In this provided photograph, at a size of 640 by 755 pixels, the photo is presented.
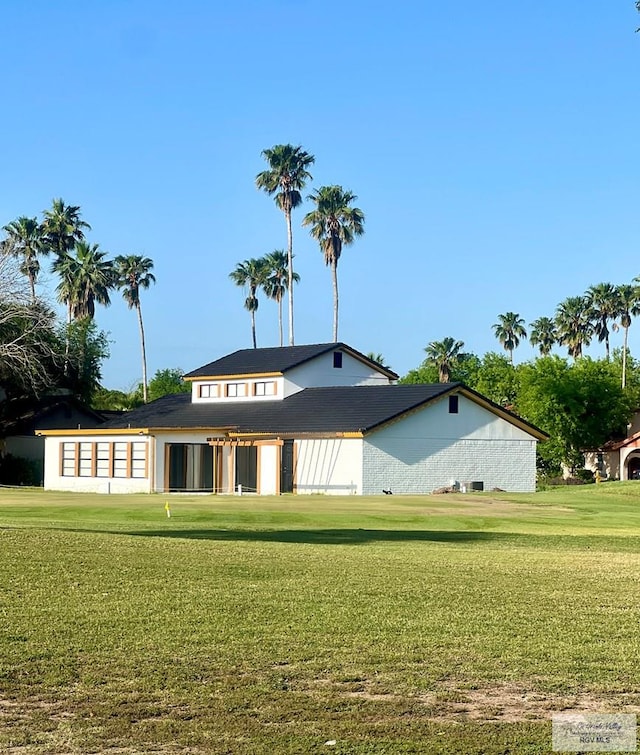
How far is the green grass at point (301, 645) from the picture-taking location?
8.15 meters

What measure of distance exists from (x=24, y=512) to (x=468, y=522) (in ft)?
39.8

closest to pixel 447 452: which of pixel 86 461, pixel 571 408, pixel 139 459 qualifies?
pixel 139 459

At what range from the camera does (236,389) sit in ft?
199

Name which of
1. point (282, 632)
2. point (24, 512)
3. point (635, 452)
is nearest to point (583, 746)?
point (282, 632)

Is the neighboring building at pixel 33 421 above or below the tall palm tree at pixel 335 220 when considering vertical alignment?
below

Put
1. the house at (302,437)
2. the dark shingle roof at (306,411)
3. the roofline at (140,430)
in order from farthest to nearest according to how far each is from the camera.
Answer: the roofline at (140,430), the dark shingle roof at (306,411), the house at (302,437)

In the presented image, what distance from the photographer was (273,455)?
172 feet

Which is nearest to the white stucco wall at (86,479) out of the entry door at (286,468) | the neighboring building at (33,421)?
the entry door at (286,468)

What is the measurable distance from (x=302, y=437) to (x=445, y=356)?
202 feet

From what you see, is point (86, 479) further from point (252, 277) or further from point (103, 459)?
point (252, 277)

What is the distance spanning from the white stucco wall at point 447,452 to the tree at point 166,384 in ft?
213

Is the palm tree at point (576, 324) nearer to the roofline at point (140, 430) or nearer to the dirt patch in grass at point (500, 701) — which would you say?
the roofline at point (140, 430)

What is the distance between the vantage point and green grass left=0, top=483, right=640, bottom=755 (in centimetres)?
815

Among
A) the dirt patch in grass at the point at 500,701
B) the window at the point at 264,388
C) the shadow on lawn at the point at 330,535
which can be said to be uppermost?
the window at the point at 264,388
